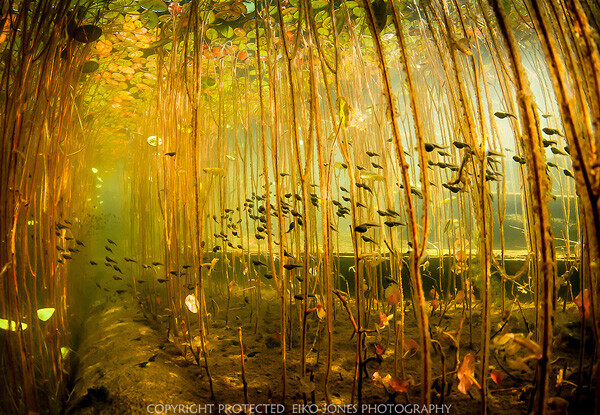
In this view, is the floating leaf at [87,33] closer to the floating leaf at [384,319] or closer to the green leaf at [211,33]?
the green leaf at [211,33]

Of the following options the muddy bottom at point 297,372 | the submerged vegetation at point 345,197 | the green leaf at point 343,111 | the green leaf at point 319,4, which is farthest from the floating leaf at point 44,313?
the green leaf at point 319,4

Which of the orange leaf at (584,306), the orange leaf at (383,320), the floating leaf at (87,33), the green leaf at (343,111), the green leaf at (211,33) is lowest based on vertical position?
the orange leaf at (383,320)

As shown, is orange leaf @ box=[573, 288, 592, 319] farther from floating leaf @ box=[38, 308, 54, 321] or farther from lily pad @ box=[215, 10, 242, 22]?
lily pad @ box=[215, 10, 242, 22]

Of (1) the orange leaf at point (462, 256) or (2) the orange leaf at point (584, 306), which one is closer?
(2) the orange leaf at point (584, 306)

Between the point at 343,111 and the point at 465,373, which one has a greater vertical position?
the point at 343,111

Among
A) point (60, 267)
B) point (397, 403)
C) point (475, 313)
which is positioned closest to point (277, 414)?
point (397, 403)

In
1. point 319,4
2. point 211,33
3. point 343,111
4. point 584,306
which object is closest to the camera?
point 343,111

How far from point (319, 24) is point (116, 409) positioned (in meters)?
3.06

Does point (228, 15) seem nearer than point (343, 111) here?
No

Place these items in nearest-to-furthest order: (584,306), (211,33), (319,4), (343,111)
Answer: (343,111) < (584,306) < (319,4) < (211,33)

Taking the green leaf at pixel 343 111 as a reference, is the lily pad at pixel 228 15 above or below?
above

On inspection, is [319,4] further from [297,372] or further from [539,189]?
[297,372]

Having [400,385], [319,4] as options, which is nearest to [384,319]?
[400,385]

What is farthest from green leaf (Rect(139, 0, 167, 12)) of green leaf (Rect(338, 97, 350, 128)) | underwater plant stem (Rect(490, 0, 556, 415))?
underwater plant stem (Rect(490, 0, 556, 415))
